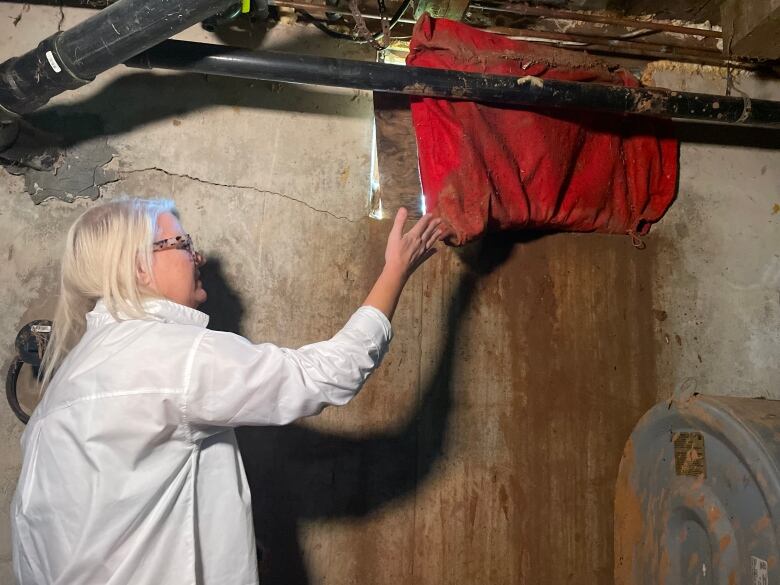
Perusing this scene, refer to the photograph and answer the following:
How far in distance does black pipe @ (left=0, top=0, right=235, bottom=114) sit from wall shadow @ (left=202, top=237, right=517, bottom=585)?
0.71 m

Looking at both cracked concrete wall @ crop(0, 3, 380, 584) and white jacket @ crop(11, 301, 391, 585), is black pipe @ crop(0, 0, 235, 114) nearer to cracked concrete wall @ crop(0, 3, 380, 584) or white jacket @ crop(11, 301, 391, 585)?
cracked concrete wall @ crop(0, 3, 380, 584)

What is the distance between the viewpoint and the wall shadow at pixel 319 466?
1.78m

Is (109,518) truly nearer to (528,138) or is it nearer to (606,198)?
(528,138)

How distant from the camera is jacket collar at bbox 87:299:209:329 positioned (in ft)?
4.15

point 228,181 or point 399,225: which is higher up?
point 228,181

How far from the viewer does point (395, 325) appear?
1.93 m

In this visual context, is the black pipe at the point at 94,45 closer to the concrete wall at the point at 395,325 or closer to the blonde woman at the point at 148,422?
the concrete wall at the point at 395,325

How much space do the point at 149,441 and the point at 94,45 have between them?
1.14 metres

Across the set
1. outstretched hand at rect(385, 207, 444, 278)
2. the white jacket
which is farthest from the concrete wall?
the white jacket

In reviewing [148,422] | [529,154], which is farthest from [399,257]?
[529,154]

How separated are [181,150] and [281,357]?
1.14m

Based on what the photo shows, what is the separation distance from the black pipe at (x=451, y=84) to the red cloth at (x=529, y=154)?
0.10 m

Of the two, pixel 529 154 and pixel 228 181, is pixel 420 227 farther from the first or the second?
pixel 228 181

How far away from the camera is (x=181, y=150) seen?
6.41 ft
